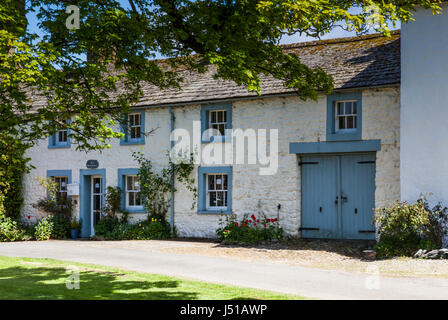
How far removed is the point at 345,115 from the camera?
1739cm

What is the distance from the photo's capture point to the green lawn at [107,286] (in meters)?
8.55

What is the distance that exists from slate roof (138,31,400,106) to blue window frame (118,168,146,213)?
260 centimetres

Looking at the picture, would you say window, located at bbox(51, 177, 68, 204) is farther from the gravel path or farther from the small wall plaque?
the gravel path

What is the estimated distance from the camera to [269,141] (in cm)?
1839

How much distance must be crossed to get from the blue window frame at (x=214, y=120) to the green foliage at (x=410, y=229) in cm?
688

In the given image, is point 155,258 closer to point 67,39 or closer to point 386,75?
point 67,39

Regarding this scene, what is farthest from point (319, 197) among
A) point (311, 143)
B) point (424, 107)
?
point (424, 107)

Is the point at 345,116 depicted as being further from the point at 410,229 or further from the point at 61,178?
the point at 61,178

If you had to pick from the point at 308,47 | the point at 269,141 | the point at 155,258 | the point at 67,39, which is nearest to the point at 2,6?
the point at 67,39

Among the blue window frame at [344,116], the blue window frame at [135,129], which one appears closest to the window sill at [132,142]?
the blue window frame at [135,129]

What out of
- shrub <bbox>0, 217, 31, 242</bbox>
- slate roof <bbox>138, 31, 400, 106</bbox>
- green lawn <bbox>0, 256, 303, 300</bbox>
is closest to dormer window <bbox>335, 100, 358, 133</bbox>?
slate roof <bbox>138, 31, 400, 106</bbox>

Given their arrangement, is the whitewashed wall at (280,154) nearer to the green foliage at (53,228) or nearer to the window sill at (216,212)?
the window sill at (216,212)

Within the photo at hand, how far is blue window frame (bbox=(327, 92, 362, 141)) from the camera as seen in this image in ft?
55.7

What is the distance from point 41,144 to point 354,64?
12718 millimetres
